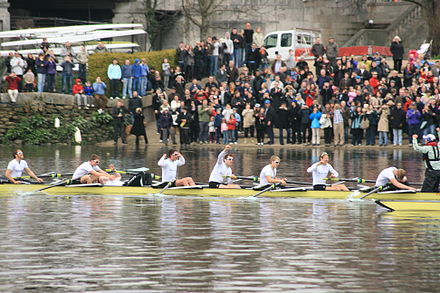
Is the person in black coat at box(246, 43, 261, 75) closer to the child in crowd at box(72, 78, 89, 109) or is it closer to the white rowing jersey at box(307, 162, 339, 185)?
the child in crowd at box(72, 78, 89, 109)

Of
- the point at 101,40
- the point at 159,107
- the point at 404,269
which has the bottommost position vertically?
the point at 404,269

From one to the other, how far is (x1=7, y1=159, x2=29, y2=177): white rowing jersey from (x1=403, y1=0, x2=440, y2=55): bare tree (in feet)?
95.3

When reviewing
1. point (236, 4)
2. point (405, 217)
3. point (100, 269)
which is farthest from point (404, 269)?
point (236, 4)

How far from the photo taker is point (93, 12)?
59.0 m

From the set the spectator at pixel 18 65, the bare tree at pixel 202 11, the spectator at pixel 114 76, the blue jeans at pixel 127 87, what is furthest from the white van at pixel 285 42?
the spectator at pixel 18 65

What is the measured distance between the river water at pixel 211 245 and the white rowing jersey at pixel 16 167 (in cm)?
133

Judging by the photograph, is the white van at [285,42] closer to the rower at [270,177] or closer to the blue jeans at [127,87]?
the blue jeans at [127,87]

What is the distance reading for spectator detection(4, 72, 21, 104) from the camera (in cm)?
4431

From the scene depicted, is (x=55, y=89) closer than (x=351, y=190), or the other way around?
(x=351, y=190)

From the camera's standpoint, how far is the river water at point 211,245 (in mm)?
16812

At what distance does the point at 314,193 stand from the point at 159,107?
18.6 metres

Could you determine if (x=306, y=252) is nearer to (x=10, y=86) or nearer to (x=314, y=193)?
(x=314, y=193)

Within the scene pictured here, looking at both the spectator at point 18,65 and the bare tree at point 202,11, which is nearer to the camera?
the spectator at point 18,65

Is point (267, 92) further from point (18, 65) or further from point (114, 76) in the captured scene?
point (18, 65)
